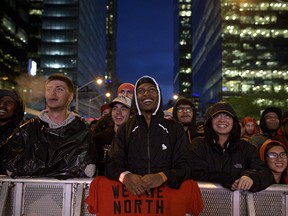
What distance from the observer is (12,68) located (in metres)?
60.2

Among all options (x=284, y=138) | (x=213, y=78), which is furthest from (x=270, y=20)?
(x=284, y=138)

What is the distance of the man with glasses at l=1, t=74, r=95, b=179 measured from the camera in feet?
11.2

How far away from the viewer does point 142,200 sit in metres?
3.12

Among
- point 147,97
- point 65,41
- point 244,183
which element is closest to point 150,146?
point 147,97

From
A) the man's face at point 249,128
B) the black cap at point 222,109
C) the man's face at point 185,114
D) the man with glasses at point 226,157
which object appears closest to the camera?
the man with glasses at point 226,157

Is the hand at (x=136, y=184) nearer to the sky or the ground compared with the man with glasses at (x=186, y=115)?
nearer to the ground

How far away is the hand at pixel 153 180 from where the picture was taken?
111 inches

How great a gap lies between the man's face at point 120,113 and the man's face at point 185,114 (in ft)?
4.17

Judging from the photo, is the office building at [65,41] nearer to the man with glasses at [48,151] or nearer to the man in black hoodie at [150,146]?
the man with glasses at [48,151]

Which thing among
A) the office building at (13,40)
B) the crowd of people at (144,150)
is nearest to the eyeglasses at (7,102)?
the crowd of people at (144,150)

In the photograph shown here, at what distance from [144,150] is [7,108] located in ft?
9.05

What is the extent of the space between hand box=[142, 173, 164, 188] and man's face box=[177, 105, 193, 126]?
3.04 meters

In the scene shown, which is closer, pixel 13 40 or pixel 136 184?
pixel 136 184

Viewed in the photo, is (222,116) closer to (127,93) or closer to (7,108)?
(127,93)
